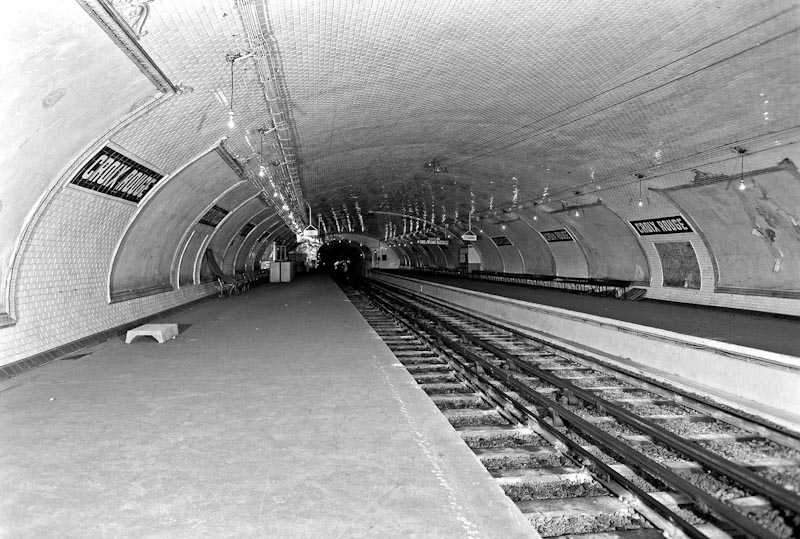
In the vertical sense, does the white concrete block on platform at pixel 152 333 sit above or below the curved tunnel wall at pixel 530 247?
below

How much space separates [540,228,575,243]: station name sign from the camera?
77.6 feet

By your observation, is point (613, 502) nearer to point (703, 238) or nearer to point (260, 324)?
point (260, 324)

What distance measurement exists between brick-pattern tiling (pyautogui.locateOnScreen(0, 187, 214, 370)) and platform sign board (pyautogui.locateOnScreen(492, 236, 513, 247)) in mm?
22775

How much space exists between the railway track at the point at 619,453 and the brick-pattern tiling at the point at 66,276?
603cm

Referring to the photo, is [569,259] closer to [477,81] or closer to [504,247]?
[504,247]

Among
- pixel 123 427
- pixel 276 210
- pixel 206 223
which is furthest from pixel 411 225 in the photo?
pixel 123 427

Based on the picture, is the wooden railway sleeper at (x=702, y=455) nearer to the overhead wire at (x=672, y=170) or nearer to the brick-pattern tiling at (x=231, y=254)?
the overhead wire at (x=672, y=170)

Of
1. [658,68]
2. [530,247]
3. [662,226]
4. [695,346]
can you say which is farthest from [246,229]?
[695,346]

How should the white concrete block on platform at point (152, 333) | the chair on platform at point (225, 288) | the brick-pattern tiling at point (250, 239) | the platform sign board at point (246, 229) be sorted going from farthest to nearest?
the brick-pattern tiling at point (250, 239) → the platform sign board at point (246, 229) → the chair on platform at point (225, 288) → the white concrete block on platform at point (152, 333)

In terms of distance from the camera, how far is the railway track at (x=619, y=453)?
4.05 meters

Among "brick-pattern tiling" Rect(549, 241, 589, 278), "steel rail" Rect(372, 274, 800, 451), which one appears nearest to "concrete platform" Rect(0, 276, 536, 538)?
"steel rail" Rect(372, 274, 800, 451)

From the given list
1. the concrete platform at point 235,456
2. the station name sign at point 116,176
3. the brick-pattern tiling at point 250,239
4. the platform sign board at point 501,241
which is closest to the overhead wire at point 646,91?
the concrete platform at point 235,456

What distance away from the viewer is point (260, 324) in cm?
1412

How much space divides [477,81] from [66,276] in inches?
337
